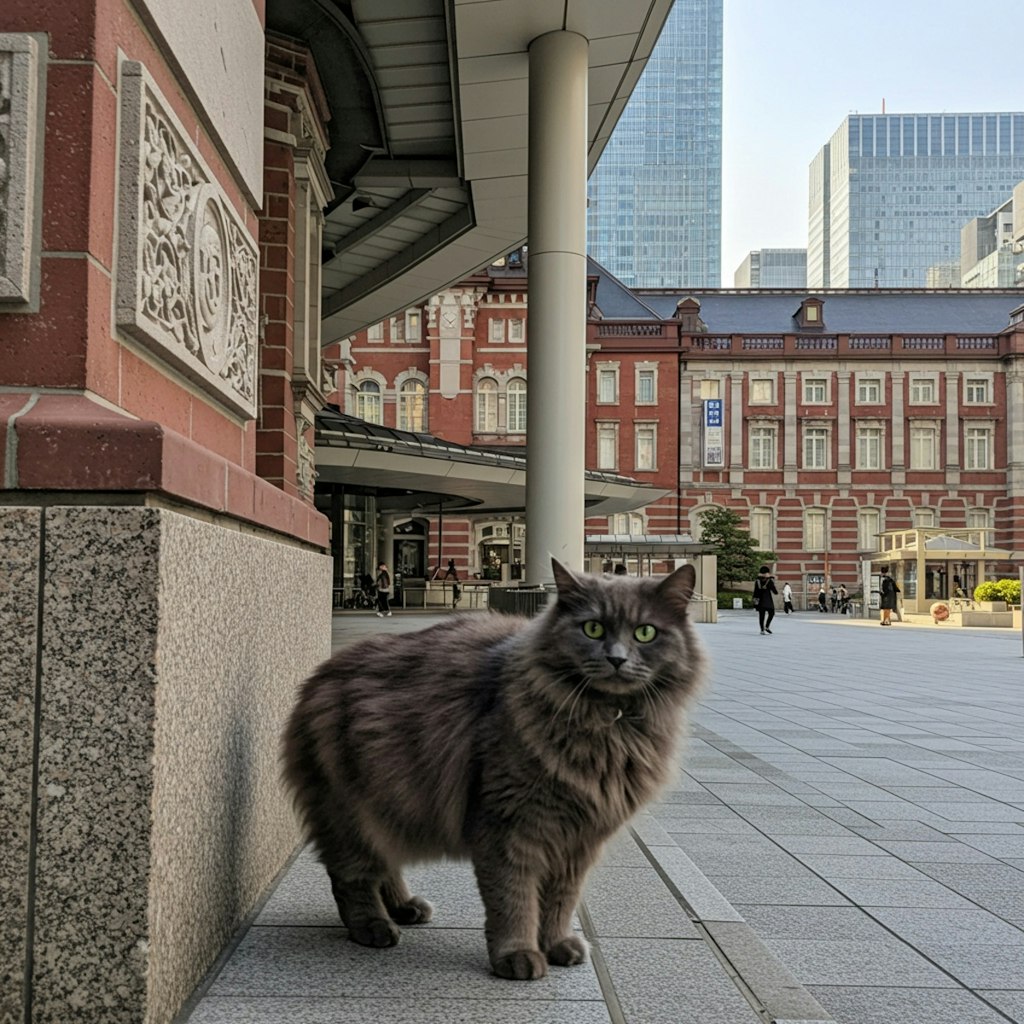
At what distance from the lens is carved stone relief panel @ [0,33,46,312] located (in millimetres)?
2379

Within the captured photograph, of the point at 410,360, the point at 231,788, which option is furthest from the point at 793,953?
the point at 410,360

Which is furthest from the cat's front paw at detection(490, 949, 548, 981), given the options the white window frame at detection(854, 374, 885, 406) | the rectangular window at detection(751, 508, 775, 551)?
the white window frame at detection(854, 374, 885, 406)

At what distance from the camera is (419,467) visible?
973 inches

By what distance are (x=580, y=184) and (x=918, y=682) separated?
24.9 feet

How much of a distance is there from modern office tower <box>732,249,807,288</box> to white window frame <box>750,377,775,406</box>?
117874mm

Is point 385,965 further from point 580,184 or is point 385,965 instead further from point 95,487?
point 580,184

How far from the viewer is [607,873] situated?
4.23 m

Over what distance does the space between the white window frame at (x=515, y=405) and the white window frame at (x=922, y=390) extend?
19433 millimetres

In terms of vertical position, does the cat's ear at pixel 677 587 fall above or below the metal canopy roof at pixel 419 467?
below

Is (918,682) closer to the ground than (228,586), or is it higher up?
closer to the ground

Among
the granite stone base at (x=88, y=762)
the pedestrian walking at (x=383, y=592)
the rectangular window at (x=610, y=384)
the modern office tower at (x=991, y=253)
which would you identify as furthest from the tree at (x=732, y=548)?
the modern office tower at (x=991, y=253)

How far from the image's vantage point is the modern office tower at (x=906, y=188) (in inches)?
6260

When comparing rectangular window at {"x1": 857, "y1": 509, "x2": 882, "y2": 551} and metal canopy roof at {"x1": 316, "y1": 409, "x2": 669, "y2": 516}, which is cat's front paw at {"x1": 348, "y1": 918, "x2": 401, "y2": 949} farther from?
rectangular window at {"x1": 857, "y1": 509, "x2": 882, "y2": 551}

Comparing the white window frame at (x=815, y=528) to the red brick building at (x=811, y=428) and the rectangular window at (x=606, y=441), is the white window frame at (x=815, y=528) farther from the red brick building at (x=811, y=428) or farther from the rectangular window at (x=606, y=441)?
the rectangular window at (x=606, y=441)
